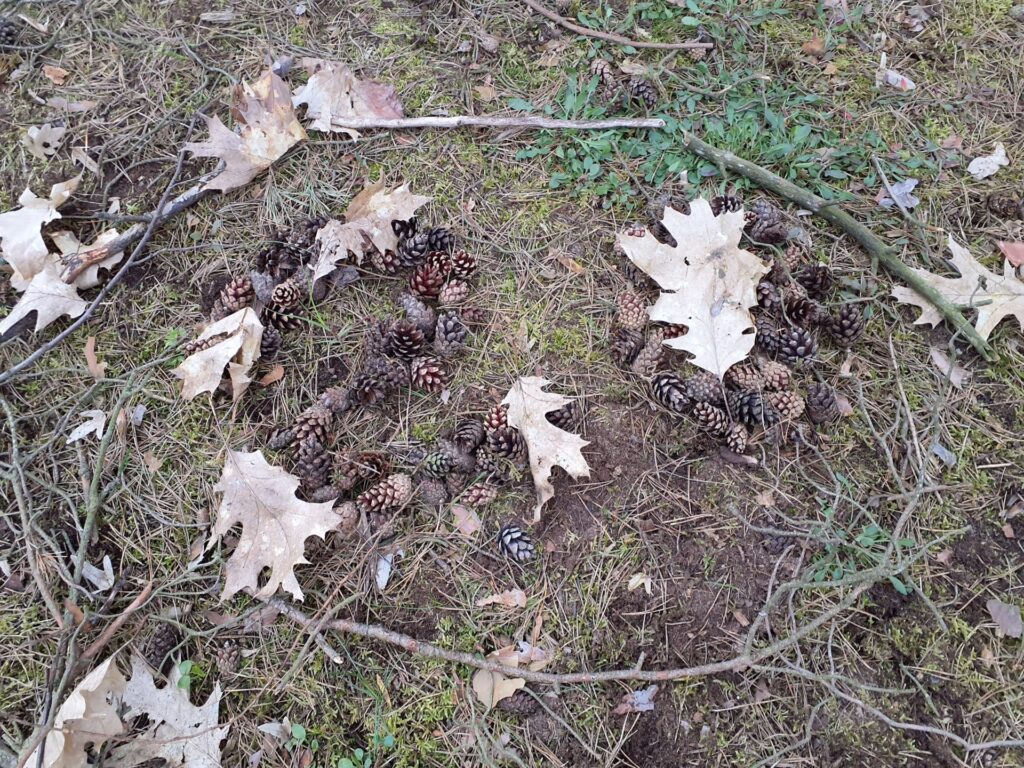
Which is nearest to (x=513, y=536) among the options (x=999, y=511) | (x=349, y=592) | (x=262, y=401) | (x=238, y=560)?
(x=349, y=592)

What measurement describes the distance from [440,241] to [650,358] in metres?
1.00

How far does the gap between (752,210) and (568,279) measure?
32.8 inches

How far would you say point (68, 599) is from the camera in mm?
2129

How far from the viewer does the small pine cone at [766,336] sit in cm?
233

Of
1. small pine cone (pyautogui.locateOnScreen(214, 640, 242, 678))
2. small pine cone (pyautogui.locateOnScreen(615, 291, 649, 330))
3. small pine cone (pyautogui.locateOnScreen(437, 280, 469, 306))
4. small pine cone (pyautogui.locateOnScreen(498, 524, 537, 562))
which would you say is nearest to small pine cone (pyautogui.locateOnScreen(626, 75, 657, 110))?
small pine cone (pyautogui.locateOnScreen(615, 291, 649, 330))

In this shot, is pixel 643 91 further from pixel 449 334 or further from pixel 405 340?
pixel 405 340

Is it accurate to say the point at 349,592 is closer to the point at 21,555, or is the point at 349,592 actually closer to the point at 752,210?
the point at 21,555

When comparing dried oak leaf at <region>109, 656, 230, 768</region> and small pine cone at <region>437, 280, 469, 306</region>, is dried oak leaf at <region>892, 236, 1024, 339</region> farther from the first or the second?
dried oak leaf at <region>109, 656, 230, 768</region>

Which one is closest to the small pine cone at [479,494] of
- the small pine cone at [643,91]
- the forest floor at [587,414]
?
the forest floor at [587,414]

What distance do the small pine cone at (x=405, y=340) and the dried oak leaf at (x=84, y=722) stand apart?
54.9 inches

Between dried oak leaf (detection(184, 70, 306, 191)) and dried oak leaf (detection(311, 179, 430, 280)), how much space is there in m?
0.49

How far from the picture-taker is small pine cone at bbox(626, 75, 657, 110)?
2.80 m

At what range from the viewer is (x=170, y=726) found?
6.53ft

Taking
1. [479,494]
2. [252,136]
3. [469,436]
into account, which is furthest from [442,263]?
[252,136]
